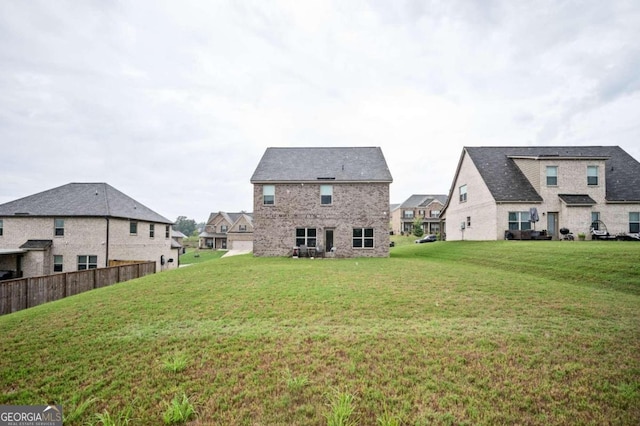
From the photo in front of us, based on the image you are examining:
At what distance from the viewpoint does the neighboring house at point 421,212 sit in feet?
188

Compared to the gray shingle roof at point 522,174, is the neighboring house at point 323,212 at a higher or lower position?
lower

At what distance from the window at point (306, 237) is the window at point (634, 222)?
82.1 feet

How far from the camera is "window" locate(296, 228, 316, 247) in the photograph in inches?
843

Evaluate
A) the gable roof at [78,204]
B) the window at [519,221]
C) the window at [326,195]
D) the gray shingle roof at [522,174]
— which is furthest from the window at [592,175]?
the gable roof at [78,204]

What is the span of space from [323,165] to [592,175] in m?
22.2

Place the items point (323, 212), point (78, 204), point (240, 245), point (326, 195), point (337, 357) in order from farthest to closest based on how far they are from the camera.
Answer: point (240, 245) < point (78, 204) < point (326, 195) < point (323, 212) < point (337, 357)

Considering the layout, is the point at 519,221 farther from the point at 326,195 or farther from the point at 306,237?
the point at 306,237

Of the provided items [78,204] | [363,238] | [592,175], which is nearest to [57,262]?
[78,204]

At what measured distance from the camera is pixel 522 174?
75.9ft

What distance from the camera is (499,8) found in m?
15.1

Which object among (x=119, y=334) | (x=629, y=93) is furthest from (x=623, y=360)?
(x=629, y=93)

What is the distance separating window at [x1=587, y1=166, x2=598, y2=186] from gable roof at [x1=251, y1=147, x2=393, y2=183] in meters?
16.4

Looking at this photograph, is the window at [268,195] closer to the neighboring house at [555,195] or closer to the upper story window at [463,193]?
the neighboring house at [555,195]

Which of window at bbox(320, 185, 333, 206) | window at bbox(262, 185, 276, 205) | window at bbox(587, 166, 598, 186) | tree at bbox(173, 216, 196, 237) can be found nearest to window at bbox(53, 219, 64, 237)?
window at bbox(262, 185, 276, 205)
